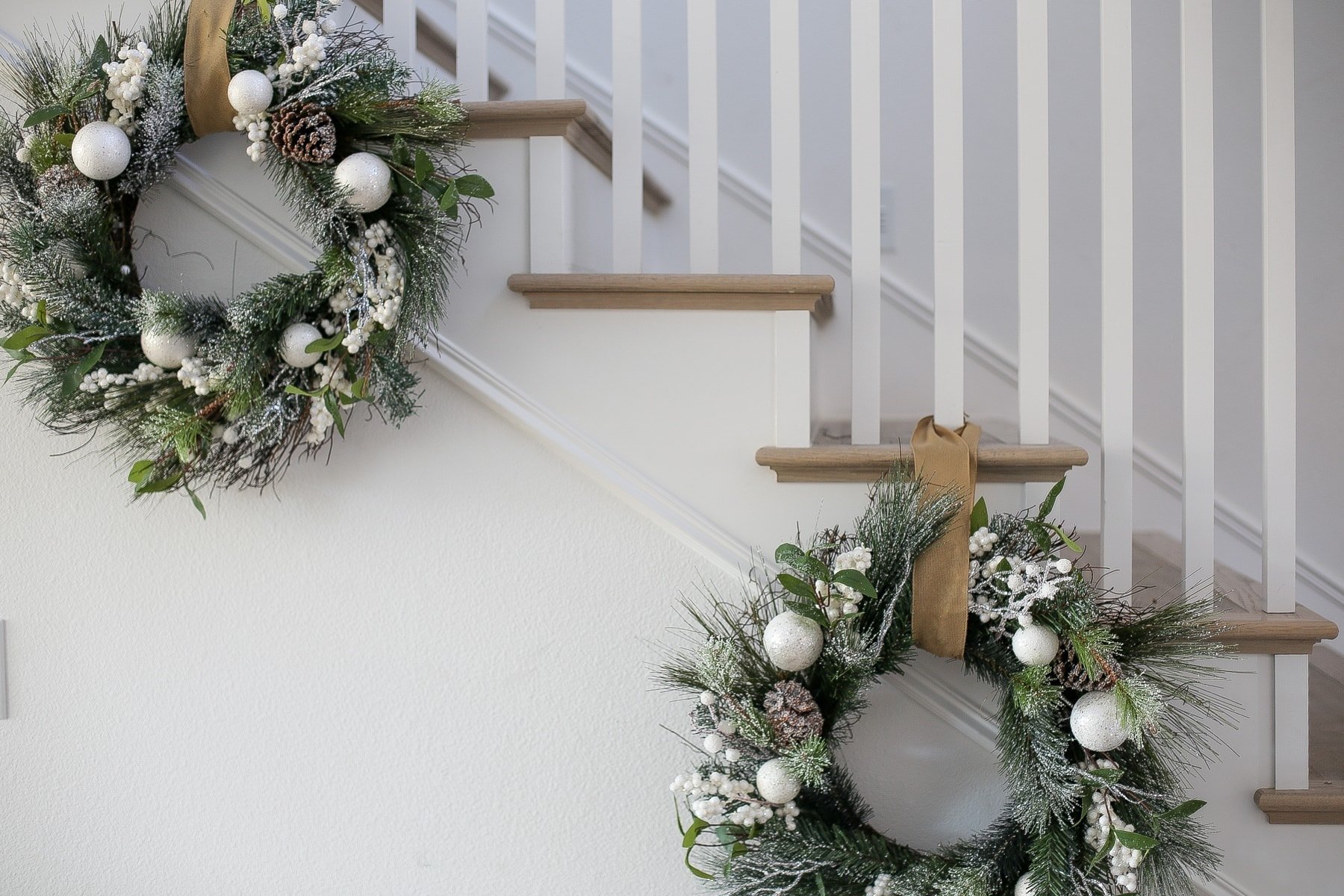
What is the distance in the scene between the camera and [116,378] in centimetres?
105

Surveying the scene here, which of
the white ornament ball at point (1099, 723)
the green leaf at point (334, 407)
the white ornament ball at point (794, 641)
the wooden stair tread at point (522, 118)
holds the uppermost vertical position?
the wooden stair tread at point (522, 118)

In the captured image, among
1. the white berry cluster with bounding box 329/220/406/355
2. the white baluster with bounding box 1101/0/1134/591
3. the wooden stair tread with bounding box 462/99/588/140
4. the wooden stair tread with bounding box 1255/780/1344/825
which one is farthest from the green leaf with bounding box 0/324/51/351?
the wooden stair tread with bounding box 1255/780/1344/825

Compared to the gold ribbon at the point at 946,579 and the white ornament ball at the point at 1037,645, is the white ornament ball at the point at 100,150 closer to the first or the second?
the gold ribbon at the point at 946,579

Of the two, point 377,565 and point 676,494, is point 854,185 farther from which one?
point 377,565

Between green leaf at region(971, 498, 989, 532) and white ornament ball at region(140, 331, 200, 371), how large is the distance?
921mm

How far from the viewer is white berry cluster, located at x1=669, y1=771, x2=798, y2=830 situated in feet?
3.21

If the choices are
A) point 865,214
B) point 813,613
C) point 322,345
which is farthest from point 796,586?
point 322,345

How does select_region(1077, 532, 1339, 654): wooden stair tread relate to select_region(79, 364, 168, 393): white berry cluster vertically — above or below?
below

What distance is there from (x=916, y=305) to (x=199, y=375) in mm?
1339

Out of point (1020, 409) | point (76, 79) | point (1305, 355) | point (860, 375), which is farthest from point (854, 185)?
point (1305, 355)

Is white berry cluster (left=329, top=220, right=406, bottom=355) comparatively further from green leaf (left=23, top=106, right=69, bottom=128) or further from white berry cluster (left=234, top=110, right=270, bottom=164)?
green leaf (left=23, top=106, right=69, bottom=128)

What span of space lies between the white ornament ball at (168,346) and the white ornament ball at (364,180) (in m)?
0.25

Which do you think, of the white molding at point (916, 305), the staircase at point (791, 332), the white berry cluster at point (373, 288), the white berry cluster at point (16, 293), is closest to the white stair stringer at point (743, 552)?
the staircase at point (791, 332)

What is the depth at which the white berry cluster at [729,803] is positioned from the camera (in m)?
0.98
